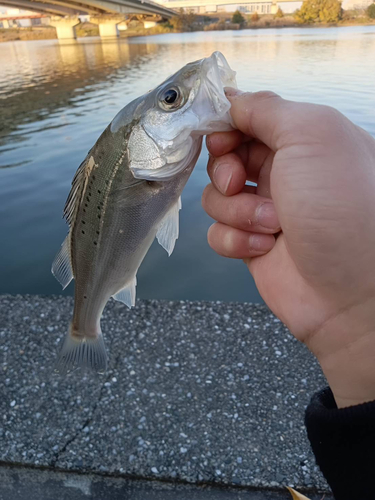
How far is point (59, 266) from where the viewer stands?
234 centimetres

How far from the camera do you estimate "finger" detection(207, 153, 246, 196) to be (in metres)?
2.13

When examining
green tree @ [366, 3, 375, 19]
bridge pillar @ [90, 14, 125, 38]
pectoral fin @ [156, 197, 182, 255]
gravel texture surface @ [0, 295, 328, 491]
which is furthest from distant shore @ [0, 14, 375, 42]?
pectoral fin @ [156, 197, 182, 255]

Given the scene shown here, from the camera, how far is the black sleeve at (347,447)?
1.49m

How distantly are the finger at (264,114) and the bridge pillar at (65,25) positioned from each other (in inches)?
2688

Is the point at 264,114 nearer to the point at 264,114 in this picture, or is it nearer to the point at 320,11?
the point at 264,114

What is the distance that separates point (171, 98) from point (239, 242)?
2.95 feet

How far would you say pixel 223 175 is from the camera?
2.16 m

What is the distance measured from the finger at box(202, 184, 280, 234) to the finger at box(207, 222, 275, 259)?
42 mm

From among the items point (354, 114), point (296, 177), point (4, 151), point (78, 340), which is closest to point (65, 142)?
point (4, 151)

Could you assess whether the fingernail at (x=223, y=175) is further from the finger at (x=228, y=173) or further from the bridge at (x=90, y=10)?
the bridge at (x=90, y=10)

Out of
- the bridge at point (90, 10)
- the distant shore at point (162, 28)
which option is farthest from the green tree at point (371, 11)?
the bridge at point (90, 10)

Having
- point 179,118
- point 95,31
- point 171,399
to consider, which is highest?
point 179,118

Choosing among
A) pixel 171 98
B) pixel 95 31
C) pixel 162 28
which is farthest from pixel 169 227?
pixel 95 31

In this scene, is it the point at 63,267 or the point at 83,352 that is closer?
the point at 63,267
